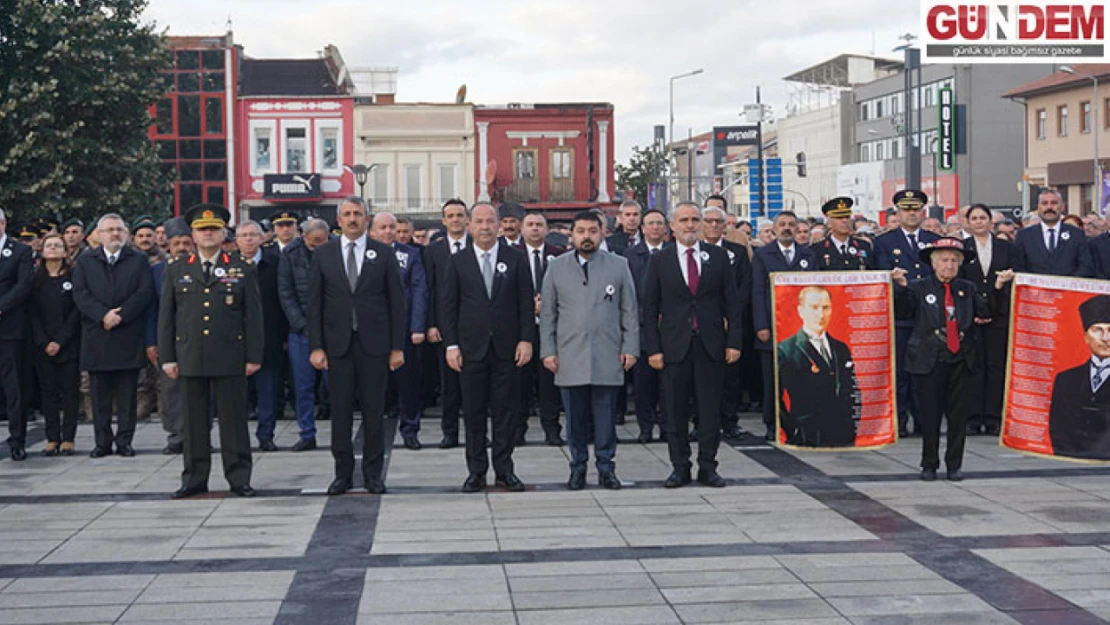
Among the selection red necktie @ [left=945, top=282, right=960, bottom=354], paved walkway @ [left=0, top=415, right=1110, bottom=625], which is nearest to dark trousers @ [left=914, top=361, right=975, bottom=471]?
red necktie @ [left=945, top=282, right=960, bottom=354]

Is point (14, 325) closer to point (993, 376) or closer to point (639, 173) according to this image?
point (993, 376)

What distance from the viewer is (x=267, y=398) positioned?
1296 cm

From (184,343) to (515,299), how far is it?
2.41m

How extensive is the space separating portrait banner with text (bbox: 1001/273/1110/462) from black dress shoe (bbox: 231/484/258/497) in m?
5.87

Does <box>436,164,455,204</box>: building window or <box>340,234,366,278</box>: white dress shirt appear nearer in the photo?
<box>340,234,366,278</box>: white dress shirt

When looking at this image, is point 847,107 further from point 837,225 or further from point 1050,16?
point 837,225

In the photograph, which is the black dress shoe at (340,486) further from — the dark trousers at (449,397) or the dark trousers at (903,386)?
the dark trousers at (903,386)

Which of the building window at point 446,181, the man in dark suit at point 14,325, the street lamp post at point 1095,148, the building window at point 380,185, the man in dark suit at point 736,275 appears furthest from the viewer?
the building window at point 446,181

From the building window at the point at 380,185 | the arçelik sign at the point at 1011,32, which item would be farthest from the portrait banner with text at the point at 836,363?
the building window at the point at 380,185

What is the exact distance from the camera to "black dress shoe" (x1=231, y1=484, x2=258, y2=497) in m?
10.3

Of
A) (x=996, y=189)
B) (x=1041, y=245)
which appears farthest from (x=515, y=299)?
(x=996, y=189)

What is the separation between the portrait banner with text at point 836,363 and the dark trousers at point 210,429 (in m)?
4.36

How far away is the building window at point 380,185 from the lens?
192 ft

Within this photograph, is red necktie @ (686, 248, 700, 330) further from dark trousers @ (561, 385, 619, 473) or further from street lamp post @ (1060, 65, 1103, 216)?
street lamp post @ (1060, 65, 1103, 216)
